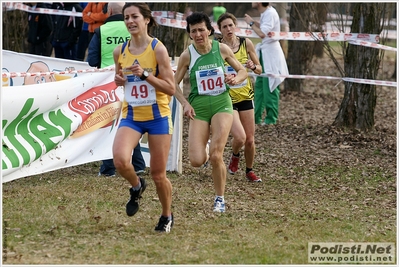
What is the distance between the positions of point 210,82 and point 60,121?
79.0 inches

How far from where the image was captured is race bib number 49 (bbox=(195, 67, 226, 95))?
25.2 ft

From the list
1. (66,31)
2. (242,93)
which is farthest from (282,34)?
(242,93)

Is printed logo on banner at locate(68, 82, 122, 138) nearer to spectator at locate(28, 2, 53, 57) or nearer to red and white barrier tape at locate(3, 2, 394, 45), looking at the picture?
red and white barrier tape at locate(3, 2, 394, 45)

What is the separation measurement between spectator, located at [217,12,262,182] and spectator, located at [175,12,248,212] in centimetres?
126

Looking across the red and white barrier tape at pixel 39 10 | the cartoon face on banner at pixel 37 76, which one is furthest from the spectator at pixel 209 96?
the red and white barrier tape at pixel 39 10

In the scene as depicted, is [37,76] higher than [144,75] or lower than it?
lower

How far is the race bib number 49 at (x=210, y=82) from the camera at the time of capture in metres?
7.68

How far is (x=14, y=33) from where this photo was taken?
1669cm

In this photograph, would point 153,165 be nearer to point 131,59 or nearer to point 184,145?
point 131,59

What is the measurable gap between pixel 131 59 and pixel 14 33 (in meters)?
10.7

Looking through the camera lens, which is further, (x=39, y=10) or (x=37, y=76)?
(x=39, y=10)

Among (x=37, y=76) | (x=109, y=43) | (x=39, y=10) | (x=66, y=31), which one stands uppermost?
(x=109, y=43)

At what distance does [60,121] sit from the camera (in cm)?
870

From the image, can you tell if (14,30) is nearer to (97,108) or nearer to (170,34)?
(170,34)
